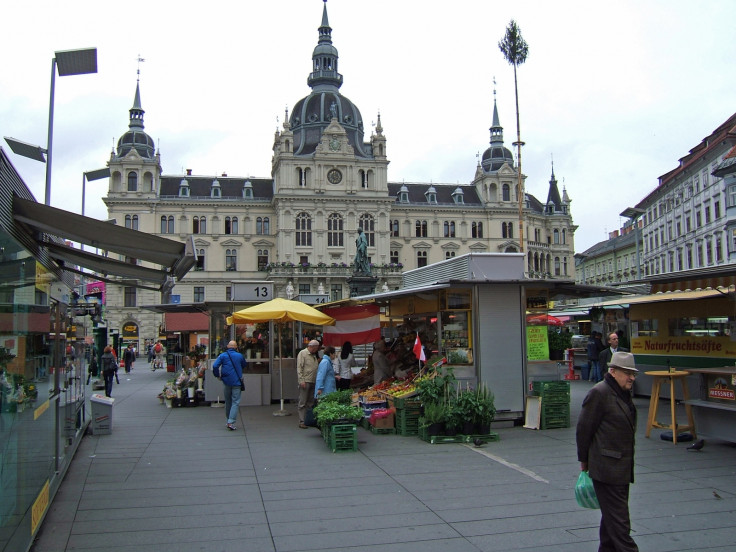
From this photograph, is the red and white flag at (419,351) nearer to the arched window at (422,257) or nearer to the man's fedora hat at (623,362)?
the man's fedora hat at (623,362)

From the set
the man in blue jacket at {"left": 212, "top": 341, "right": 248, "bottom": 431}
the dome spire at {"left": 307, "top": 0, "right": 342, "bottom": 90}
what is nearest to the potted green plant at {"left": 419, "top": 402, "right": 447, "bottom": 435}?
the man in blue jacket at {"left": 212, "top": 341, "right": 248, "bottom": 431}

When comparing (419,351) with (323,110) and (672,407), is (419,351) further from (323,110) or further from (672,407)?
(323,110)

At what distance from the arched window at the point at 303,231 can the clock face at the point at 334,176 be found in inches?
185

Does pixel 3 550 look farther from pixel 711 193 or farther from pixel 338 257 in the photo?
pixel 338 257

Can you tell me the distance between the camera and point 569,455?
10.2 meters

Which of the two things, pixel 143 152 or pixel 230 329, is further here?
pixel 143 152

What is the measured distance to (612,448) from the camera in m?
5.20

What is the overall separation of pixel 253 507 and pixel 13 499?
297cm

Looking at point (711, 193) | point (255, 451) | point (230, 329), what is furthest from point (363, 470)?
point (711, 193)

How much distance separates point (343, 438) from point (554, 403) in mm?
4412

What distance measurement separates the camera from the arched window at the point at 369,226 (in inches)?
2781

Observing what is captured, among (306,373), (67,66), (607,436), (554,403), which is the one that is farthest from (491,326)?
(67,66)

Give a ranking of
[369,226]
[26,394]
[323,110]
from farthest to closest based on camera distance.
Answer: [323,110] < [369,226] < [26,394]

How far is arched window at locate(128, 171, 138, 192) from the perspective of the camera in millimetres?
69281
